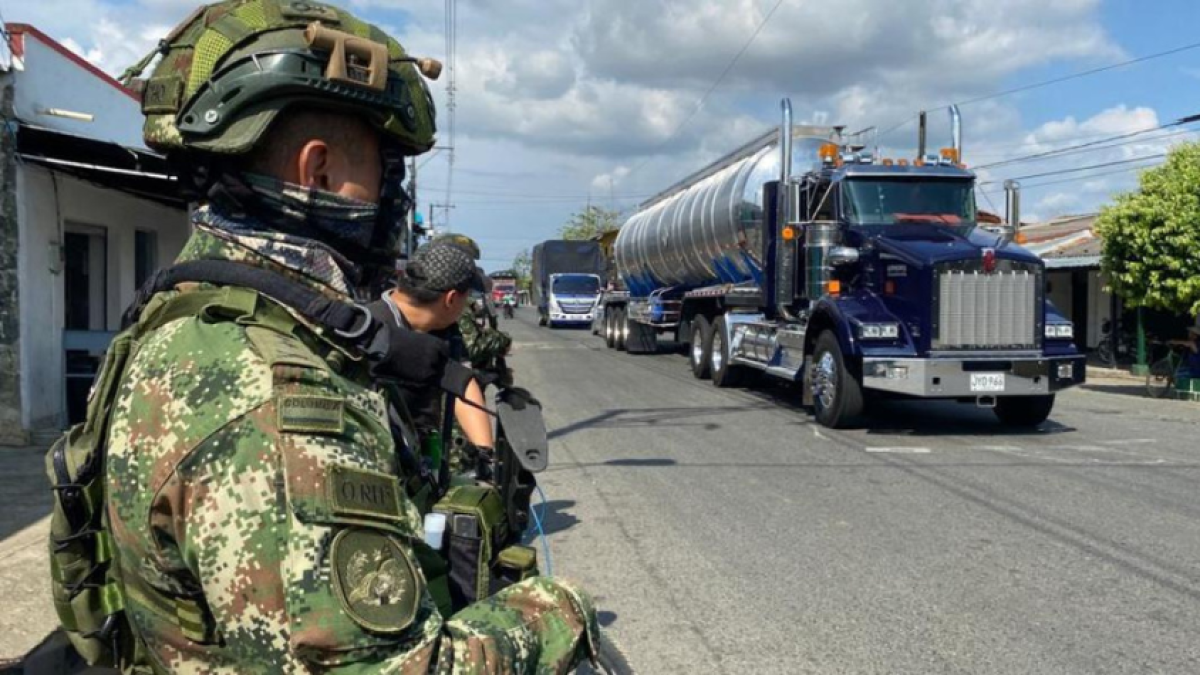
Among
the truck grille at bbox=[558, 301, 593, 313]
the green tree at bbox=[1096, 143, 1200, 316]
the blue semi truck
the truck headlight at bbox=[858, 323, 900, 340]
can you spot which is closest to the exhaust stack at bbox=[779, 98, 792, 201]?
the blue semi truck

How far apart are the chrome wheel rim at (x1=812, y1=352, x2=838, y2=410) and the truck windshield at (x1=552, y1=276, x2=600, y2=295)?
27.6 meters

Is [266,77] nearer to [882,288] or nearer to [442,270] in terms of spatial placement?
[442,270]

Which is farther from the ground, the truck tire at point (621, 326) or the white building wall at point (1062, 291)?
the white building wall at point (1062, 291)

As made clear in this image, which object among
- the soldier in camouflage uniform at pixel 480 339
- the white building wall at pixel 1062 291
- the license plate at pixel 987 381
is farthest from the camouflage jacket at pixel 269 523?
the white building wall at pixel 1062 291

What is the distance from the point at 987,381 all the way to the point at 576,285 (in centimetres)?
2909

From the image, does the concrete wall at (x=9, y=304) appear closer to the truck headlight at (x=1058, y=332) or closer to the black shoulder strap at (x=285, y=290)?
the black shoulder strap at (x=285, y=290)

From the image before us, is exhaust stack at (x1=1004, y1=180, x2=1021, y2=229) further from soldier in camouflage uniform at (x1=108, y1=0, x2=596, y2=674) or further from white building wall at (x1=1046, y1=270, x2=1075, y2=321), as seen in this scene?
white building wall at (x1=1046, y1=270, x2=1075, y2=321)

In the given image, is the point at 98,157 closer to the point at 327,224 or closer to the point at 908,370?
the point at 908,370

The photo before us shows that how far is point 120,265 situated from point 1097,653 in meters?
11.4

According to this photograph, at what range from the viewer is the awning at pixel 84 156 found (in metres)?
8.61

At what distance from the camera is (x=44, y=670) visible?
174 cm

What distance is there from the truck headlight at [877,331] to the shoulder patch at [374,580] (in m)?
9.36

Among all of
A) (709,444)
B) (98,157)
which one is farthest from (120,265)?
(709,444)

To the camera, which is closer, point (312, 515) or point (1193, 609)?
point (312, 515)
